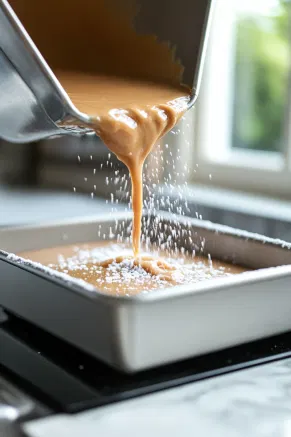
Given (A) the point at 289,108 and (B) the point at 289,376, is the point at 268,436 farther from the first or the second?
(A) the point at 289,108

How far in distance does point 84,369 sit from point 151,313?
108 mm

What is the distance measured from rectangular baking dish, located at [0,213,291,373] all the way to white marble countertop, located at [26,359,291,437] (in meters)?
0.05

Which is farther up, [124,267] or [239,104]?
[239,104]

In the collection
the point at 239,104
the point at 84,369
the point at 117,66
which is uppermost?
the point at 117,66

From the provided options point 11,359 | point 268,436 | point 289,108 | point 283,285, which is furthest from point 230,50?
point 268,436

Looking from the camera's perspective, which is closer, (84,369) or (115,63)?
(84,369)

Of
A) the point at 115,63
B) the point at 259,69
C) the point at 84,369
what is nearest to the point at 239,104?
the point at 259,69

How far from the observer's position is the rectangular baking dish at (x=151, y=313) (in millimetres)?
732

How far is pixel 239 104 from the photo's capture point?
1.94 meters

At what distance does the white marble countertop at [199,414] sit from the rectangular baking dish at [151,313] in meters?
0.05

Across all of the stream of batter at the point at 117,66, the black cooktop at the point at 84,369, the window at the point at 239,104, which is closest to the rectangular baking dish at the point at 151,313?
the black cooktop at the point at 84,369

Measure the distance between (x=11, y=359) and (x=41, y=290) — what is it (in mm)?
82

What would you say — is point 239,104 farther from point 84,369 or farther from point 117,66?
point 84,369

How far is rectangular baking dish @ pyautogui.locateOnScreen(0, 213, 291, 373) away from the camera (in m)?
0.73
